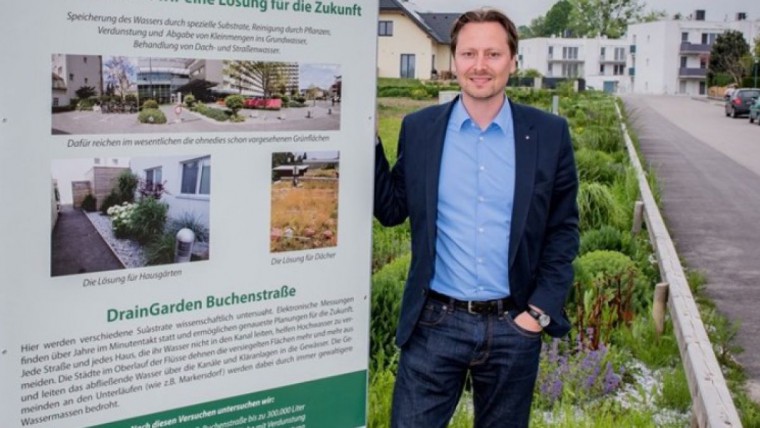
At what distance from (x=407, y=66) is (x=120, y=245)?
203 feet

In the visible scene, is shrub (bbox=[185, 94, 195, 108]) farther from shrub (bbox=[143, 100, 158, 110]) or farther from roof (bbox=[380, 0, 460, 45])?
roof (bbox=[380, 0, 460, 45])

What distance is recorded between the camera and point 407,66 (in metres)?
63.9

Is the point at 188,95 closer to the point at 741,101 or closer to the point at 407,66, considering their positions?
the point at 741,101

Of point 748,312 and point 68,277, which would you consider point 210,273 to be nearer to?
point 68,277

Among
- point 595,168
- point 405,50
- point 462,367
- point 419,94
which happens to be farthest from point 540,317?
point 405,50

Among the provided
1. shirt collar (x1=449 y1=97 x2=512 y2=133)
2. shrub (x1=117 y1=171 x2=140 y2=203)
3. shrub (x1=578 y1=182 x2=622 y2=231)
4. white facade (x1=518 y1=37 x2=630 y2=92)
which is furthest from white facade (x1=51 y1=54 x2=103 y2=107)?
white facade (x1=518 y1=37 x2=630 y2=92)

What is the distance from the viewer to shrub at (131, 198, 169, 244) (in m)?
2.94

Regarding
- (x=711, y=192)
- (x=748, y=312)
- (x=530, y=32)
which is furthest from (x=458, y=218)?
(x=530, y=32)

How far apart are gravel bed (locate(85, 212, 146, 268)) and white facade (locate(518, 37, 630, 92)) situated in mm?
126692

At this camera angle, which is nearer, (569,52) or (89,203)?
(89,203)

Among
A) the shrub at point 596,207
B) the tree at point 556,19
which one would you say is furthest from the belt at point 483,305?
the tree at point 556,19

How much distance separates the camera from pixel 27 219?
2695 millimetres

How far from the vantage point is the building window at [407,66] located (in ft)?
204

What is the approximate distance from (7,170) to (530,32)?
533 feet
